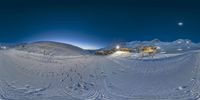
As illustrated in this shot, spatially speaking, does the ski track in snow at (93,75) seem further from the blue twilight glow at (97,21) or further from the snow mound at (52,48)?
the blue twilight glow at (97,21)

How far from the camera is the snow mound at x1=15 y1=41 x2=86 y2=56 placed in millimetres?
2467

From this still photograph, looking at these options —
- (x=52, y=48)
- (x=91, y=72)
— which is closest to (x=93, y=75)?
(x=91, y=72)

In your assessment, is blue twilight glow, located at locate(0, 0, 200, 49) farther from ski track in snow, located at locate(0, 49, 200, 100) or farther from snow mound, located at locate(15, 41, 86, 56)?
ski track in snow, located at locate(0, 49, 200, 100)

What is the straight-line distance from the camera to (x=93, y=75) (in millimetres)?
2586

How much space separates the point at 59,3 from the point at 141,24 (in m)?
0.67

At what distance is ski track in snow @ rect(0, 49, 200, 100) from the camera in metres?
2.47

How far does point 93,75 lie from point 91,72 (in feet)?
0.10

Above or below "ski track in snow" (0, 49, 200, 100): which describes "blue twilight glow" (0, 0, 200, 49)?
above

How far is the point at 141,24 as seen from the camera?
2.48 meters

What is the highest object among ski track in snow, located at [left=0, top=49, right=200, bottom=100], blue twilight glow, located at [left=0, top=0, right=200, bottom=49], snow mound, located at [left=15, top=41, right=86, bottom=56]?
blue twilight glow, located at [left=0, top=0, right=200, bottom=49]

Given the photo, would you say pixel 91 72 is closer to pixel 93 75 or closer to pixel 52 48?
pixel 93 75

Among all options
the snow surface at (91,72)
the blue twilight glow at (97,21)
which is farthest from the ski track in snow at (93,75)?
the blue twilight glow at (97,21)

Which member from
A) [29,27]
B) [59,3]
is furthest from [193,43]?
[29,27]

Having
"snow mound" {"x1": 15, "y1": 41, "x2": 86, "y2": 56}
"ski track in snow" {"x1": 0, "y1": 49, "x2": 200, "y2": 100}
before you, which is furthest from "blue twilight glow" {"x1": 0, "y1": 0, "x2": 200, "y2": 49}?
"ski track in snow" {"x1": 0, "y1": 49, "x2": 200, "y2": 100}
